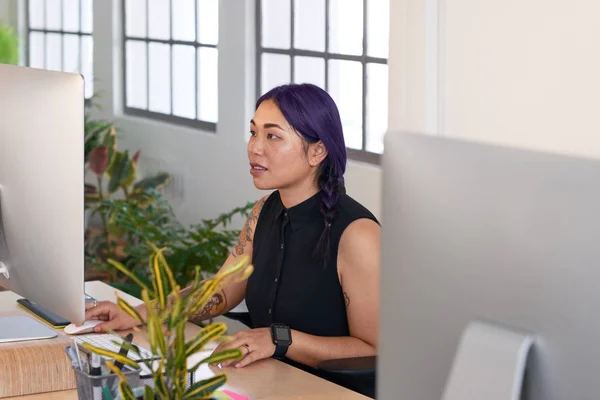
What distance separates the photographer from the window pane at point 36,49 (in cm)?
747

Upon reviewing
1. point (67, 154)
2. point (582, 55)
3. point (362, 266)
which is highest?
point (582, 55)

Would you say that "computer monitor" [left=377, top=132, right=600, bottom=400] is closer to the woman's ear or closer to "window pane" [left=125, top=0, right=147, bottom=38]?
the woman's ear

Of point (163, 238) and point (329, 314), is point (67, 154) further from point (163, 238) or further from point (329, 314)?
point (163, 238)

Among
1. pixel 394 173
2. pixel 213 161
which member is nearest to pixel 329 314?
pixel 394 173

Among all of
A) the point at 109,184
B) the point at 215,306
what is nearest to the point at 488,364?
the point at 215,306

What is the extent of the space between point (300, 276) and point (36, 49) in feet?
17.5

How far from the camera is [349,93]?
4367 millimetres

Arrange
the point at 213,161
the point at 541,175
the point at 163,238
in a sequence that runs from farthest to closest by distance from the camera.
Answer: the point at 213,161 → the point at 163,238 → the point at 541,175

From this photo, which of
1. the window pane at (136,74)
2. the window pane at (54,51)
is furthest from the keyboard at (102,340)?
Result: the window pane at (54,51)

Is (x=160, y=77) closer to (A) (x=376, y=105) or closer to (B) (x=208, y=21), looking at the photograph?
(B) (x=208, y=21)

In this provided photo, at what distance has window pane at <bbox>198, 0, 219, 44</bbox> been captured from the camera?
5.29m

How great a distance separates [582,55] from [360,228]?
983mm

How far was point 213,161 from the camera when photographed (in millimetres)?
5125

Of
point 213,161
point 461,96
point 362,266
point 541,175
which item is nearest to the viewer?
point 541,175
